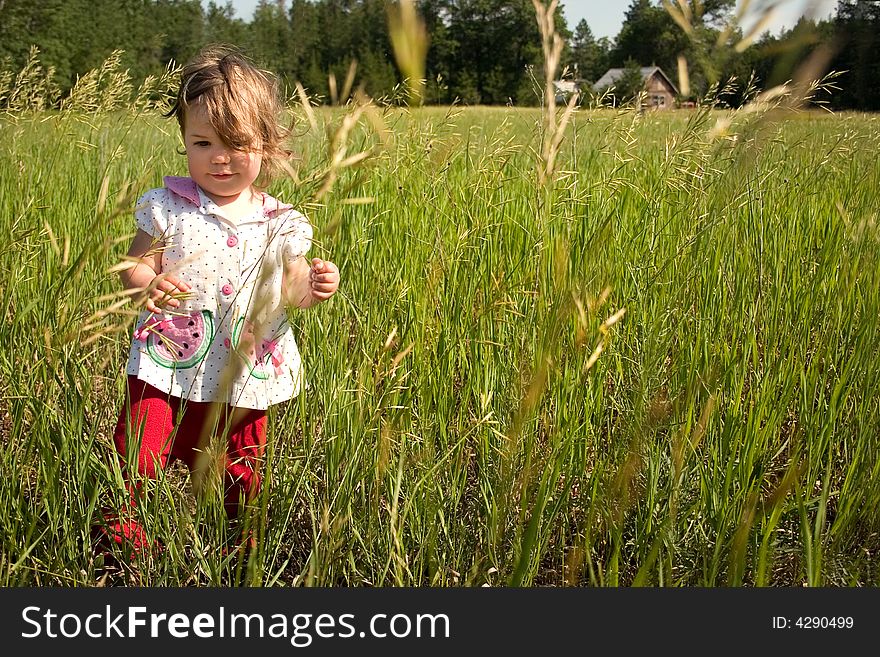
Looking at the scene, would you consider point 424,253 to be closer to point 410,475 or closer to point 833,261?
point 410,475

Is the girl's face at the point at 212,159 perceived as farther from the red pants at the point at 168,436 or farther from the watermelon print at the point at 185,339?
the red pants at the point at 168,436

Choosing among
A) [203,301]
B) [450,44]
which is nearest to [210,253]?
[203,301]

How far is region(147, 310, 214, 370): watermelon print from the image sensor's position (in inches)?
55.4

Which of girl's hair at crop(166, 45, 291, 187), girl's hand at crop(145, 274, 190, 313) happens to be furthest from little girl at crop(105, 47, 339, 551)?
girl's hand at crop(145, 274, 190, 313)

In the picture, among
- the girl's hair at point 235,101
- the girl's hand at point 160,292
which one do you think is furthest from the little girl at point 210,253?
the girl's hand at point 160,292

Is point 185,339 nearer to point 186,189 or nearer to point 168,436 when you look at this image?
point 168,436

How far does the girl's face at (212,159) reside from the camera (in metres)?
1.39

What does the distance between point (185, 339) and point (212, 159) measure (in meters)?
0.33

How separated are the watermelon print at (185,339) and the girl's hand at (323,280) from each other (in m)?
0.27

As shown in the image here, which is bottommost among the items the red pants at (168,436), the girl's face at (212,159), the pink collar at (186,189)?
the red pants at (168,436)

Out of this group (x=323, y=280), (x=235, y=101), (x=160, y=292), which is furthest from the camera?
(x=235, y=101)

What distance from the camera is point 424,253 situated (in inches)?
74.4

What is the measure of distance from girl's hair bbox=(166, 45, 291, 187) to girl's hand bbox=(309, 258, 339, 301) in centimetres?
21

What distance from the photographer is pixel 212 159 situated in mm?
1388
